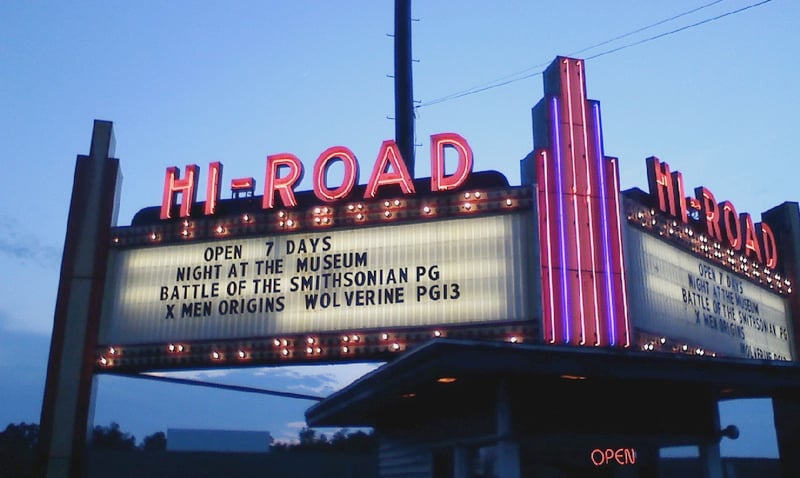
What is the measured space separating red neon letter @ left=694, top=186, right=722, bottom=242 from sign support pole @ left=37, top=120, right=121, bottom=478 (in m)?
17.3

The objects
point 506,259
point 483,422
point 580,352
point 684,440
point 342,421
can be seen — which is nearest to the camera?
point 580,352

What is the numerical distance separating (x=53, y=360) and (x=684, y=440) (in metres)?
17.3

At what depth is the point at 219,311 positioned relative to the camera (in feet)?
73.2

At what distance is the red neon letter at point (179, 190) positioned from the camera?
23.7 m

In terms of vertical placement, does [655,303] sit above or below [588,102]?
below

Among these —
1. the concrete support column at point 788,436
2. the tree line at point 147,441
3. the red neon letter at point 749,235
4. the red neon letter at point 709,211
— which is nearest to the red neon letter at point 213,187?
the red neon letter at point 709,211

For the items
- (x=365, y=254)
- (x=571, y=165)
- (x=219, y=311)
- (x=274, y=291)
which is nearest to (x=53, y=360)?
(x=219, y=311)

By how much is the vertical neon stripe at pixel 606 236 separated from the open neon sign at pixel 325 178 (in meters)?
3.33

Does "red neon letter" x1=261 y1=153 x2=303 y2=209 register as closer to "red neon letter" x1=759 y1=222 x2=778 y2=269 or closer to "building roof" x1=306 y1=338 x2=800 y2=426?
"building roof" x1=306 y1=338 x2=800 y2=426

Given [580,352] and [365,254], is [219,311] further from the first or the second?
[580,352]

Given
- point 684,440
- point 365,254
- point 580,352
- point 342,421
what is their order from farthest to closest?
1. point 365,254
2. point 342,421
3. point 684,440
4. point 580,352

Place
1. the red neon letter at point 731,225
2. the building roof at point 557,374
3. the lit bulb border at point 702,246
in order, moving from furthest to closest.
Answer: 1. the red neon letter at point 731,225
2. the lit bulb border at point 702,246
3. the building roof at point 557,374

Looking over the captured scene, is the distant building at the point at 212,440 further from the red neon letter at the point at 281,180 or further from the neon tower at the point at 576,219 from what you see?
the neon tower at the point at 576,219

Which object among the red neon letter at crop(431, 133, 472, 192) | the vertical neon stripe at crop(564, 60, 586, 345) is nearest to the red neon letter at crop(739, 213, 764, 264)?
the vertical neon stripe at crop(564, 60, 586, 345)
